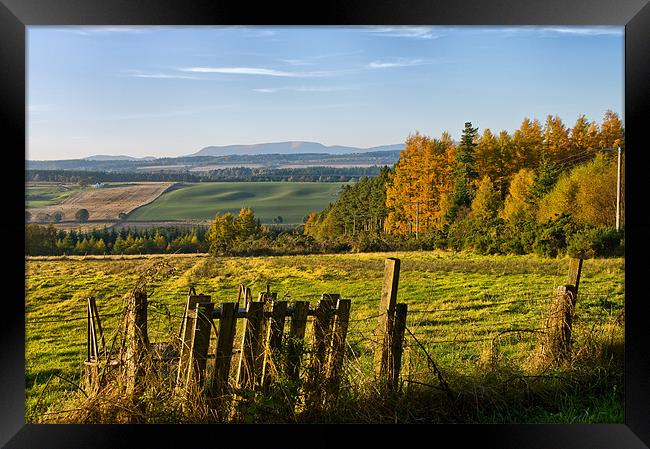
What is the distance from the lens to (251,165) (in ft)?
55.2

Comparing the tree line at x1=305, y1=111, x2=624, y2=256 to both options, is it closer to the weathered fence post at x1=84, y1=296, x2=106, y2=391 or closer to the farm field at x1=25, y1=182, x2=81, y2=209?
the farm field at x1=25, y1=182, x2=81, y2=209

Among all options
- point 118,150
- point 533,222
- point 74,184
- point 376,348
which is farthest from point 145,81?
point 376,348

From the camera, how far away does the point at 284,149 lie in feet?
52.8

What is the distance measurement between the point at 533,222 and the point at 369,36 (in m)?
6.38

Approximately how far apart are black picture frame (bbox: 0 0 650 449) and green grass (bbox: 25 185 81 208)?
12937 millimetres

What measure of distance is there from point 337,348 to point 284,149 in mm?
12347

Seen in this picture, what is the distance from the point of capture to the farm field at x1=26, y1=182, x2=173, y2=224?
16.1 meters

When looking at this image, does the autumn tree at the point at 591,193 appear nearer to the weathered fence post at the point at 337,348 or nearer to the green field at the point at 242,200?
the green field at the point at 242,200

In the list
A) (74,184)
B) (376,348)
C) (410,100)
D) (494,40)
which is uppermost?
(494,40)

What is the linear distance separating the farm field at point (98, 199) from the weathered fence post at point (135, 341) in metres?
12.8

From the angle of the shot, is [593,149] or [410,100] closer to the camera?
[410,100]

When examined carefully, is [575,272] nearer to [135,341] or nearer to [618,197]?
[135,341]

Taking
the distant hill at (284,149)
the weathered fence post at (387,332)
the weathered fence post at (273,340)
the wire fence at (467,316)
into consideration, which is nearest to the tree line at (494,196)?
the distant hill at (284,149)

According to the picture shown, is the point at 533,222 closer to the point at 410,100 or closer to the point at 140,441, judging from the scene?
the point at 410,100
